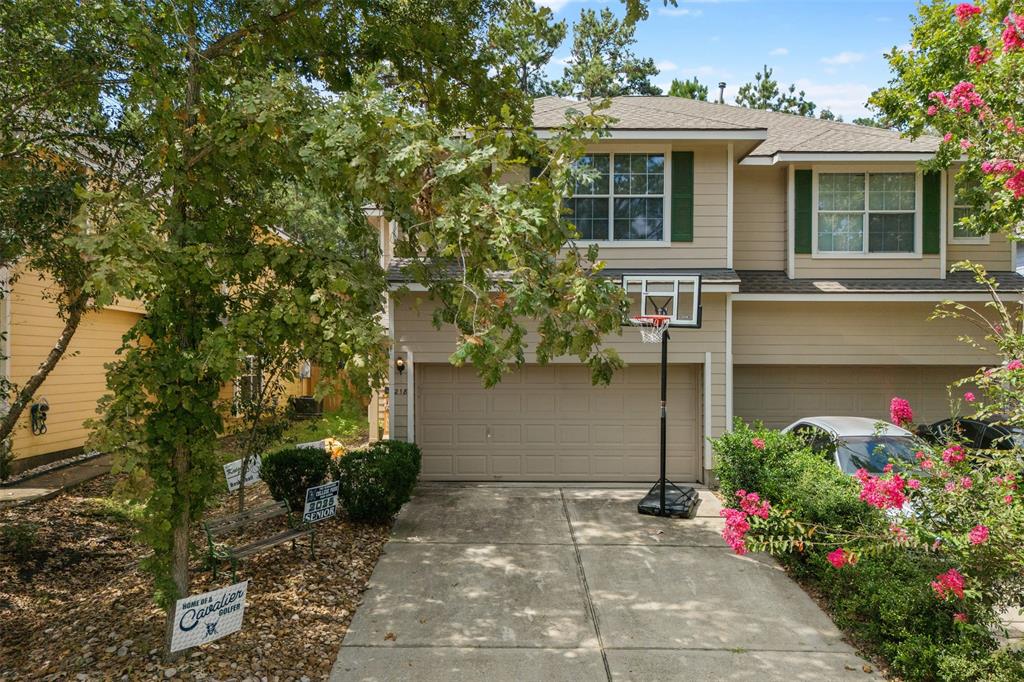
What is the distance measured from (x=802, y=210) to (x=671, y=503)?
5664 millimetres

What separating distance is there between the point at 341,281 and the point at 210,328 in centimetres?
115

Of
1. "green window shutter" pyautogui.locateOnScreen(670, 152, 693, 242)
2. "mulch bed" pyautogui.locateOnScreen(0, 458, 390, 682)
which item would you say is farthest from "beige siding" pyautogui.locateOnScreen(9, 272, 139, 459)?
"green window shutter" pyautogui.locateOnScreen(670, 152, 693, 242)

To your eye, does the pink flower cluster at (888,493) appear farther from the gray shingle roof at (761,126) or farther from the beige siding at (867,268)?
the beige siding at (867,268)

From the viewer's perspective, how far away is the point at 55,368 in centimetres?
1184

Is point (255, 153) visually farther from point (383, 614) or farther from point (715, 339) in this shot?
point (715, 339)

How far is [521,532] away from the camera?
8.41m

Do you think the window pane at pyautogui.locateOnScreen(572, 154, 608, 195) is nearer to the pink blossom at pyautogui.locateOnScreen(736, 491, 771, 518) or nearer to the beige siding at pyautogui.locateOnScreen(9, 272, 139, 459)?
the pink blossom at pyautogui.locateOnScreen(736, 491, 771, 518)

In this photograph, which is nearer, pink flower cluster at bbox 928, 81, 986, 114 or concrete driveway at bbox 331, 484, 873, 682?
concrete driveway at bbox 331, 484, 873, 682

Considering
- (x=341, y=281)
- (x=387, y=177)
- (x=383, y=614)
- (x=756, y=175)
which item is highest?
(x=756, y=175)

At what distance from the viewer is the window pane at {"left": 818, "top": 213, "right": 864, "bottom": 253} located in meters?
11.5

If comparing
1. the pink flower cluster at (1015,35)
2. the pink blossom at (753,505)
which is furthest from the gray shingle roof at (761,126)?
the pink blossom at (753,505)

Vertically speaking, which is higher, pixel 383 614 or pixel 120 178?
pixel 120 178

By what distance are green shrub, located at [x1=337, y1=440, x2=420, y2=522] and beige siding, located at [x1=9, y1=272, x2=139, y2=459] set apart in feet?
14.5

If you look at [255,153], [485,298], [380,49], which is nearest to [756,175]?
[380,49]
